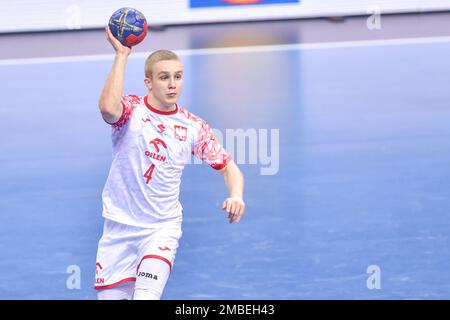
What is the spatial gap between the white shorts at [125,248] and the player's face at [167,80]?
82 cm

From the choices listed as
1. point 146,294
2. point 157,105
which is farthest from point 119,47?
point 146,294

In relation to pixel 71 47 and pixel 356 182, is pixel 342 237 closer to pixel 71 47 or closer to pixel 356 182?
pixel 356 182

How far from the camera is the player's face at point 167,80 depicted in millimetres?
6969

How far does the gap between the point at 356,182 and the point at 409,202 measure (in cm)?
88

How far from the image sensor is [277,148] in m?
13.4

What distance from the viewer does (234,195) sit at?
690 cm

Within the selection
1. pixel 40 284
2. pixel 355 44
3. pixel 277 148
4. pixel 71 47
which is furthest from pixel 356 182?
pixel 71 47

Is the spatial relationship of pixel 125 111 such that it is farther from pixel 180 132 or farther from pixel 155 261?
pixel 155 261

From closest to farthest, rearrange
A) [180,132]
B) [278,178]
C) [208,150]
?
[180,132]
[208,150]
[278,178]

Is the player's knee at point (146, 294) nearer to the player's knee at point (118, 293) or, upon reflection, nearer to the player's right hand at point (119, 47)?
the player's knee at point (118, 293)

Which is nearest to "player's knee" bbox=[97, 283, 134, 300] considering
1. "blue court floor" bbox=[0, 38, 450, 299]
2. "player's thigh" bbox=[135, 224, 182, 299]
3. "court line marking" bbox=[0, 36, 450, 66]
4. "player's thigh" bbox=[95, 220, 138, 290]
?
"player's thigh" bbox=[95, 220, 138, 290]

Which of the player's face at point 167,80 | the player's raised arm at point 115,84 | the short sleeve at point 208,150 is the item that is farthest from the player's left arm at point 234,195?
the player's raised arm at point 115,84

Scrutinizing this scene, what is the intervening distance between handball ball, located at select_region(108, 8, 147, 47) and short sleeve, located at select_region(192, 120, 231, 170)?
80 cm

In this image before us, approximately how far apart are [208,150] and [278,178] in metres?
5.07
